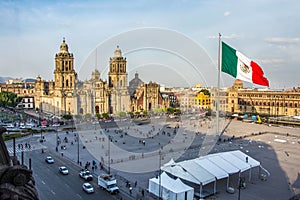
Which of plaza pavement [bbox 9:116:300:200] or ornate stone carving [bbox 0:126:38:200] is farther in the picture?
plaza pavement [bbox 9:116:300:200]

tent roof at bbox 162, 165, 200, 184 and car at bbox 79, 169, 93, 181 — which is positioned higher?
tent roof at bbox 162, 165, 200, 184

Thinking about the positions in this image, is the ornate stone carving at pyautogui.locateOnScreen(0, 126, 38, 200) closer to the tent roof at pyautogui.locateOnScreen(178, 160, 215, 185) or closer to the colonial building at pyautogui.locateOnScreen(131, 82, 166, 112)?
the tent roof at pyautogui.locateOnScreen(178, 160, 215, 185)

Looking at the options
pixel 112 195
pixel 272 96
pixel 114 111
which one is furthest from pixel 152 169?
pixel 272 96

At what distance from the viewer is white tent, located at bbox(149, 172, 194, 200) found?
1427 centimetres

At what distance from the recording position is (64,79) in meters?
49.6

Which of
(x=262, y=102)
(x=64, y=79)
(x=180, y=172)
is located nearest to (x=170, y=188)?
(x=180, y=172)

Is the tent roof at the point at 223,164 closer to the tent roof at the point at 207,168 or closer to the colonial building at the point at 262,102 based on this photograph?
the tent roof at the point at 207,168

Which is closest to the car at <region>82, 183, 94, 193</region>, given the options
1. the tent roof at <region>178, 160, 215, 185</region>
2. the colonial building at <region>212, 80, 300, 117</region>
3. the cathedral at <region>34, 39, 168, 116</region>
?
the tent roof at <region>178, 160, 215, 185</region>

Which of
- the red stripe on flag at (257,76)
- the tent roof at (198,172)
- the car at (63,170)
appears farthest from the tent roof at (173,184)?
the red stripe on flag at (257,76)

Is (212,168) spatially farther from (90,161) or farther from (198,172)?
(90,161)

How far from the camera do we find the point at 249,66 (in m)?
17.6

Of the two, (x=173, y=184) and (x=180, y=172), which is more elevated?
(x=180, y=172)

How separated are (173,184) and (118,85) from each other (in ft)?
135

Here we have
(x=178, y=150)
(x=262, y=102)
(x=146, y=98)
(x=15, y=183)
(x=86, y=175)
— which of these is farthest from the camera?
(x=262, y=102)
